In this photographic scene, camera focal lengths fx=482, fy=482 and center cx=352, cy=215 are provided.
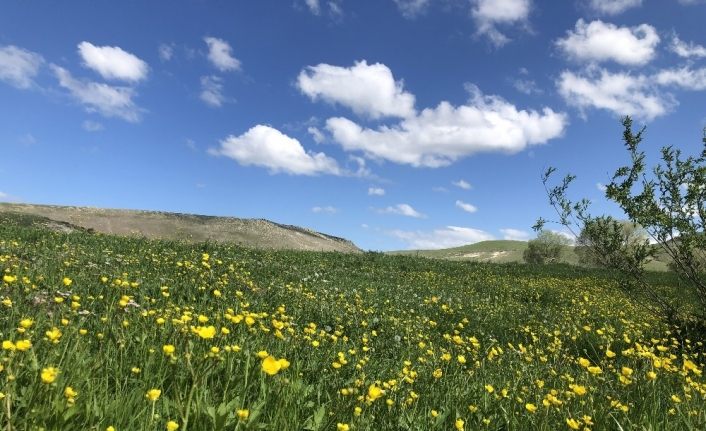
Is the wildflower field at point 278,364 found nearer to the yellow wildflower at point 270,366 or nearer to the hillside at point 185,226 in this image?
the yellow wildflower at point 270,366

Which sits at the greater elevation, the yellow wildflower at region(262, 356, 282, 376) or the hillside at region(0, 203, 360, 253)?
the hillside at region(0, 203, 360, 253)

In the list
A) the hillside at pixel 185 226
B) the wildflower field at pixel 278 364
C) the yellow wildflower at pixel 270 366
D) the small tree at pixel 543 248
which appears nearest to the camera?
the yellow wildflower at pixel 270 366

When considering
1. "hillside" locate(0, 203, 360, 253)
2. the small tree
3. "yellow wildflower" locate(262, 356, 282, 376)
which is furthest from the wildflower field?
the small tree

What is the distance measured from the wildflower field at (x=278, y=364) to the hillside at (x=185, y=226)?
39.0 metres

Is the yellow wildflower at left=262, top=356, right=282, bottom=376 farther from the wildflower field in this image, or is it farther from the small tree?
Answer: the small tree

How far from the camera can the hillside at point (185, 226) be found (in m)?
51.2

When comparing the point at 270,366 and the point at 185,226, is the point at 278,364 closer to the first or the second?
the point at 270,366

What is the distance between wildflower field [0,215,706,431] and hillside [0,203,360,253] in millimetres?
38961

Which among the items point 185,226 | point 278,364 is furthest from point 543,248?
point 278,364

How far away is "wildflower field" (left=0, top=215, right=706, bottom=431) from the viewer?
3.20m

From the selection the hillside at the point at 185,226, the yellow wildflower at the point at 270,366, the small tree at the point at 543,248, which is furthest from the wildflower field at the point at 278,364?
the small tree at the point at 543,248

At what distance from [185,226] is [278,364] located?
56.9 meters

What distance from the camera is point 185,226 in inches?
2233

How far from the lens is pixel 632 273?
9477 mm
